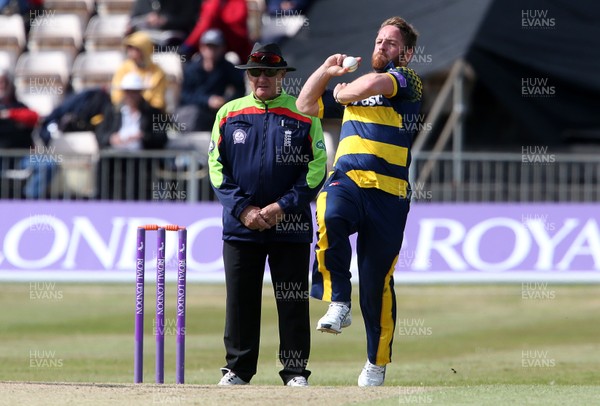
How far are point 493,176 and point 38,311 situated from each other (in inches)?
263

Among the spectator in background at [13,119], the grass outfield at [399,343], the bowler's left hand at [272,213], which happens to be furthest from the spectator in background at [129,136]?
the bowler's left hand at [272,213]

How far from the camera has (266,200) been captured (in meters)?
9.86

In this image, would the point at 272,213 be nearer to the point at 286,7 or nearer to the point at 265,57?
the point at 265,57

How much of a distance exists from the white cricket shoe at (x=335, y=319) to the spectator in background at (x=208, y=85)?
11873mm

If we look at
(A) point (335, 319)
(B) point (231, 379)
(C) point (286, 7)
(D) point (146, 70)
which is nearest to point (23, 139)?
(D) point (146, 70)

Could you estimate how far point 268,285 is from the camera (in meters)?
19.2

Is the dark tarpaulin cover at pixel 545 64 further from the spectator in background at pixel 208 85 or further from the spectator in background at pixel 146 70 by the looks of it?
the spectator in background at pixel 146 70

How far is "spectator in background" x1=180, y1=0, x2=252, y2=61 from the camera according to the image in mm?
22031

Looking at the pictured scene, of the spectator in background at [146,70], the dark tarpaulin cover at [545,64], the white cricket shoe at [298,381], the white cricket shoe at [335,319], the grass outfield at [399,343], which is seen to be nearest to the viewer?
the white cricket shoe at [335,319]

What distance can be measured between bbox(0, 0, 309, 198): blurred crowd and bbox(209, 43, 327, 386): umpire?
399 inches

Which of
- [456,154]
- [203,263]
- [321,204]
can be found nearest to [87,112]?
[203,263]

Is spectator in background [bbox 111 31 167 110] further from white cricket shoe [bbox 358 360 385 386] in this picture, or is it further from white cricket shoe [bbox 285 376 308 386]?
white cricket shoe [bbox 358 360 385 386]

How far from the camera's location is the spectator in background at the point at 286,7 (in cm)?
2236

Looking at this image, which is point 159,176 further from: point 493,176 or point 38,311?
point 493,176
